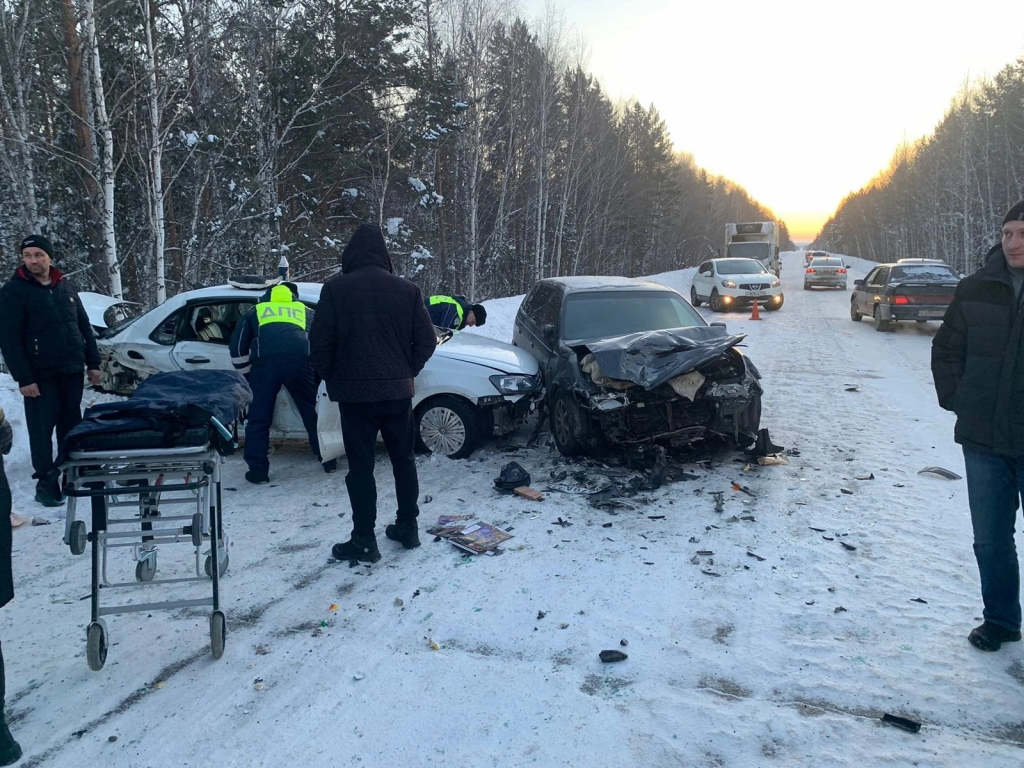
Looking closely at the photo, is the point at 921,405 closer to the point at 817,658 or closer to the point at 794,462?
the point at 794,462

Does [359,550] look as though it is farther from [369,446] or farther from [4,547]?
[4,547]

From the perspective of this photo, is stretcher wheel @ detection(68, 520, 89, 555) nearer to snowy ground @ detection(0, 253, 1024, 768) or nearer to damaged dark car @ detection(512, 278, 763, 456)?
snowy ground @ detection(0, 253, 1024, 768)

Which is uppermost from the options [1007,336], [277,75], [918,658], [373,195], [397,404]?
[277,75]

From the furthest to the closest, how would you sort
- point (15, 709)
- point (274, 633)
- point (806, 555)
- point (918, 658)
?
point (806, 555)
point (274, 633)
point (918, 658)
point (15, 709)

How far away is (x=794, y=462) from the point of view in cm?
614

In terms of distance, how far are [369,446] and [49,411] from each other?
2950 mm

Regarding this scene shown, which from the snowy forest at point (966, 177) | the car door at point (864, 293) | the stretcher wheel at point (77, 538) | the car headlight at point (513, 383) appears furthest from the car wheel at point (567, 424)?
the snowy forest at point (966, 177)

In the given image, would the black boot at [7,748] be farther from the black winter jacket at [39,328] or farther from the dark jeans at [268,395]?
the dark jeans at [268,395]

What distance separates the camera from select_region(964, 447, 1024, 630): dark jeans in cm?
314

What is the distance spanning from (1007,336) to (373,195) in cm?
1828

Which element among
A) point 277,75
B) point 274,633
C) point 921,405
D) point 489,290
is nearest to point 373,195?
point 277,75

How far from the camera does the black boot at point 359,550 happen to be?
14.3 feet

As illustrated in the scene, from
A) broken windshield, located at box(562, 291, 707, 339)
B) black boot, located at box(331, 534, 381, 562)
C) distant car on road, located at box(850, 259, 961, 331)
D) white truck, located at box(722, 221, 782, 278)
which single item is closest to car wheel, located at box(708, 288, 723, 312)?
distant car on road, located at box(850, 259, 961, 331)

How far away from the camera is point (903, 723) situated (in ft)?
8.86
